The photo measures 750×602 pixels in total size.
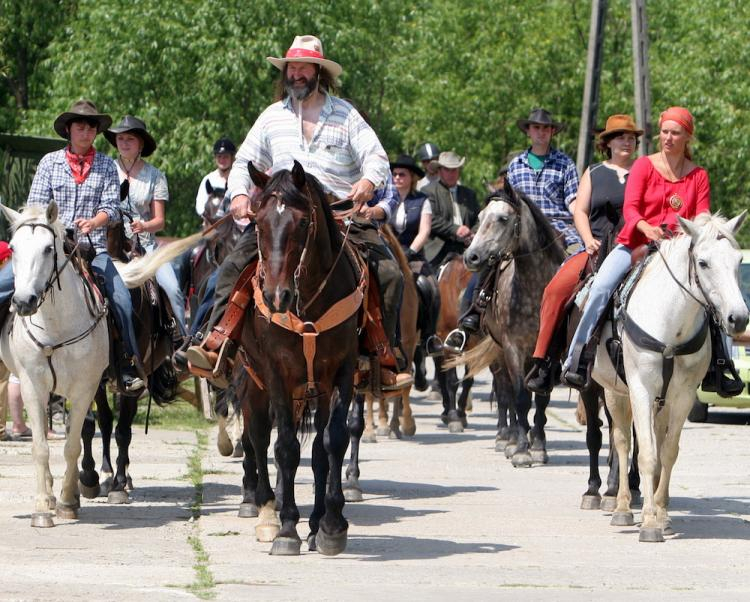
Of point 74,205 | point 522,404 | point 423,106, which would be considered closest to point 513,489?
point 522,404

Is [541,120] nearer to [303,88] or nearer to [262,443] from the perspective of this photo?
[303,88]

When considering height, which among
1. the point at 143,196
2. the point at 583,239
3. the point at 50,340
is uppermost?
the point at 143,196

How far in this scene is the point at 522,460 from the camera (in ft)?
49.3

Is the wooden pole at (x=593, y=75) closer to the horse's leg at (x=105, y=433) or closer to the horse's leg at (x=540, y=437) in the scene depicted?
the horse's leg at (x=540, y=437)

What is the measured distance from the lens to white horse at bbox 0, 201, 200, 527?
35.7ft

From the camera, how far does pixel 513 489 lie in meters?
13.3

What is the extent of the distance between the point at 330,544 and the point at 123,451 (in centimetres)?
342

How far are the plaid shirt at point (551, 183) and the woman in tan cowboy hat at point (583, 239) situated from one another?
2538 mm

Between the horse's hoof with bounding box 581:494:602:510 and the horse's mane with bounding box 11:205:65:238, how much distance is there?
4.29m

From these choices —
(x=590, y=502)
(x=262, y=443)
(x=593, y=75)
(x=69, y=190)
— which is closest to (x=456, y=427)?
(x=590, y=502)

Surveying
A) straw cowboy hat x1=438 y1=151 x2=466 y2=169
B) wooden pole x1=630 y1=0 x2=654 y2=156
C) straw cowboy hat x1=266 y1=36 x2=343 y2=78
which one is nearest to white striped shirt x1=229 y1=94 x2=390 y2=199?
straw cowboy hat x1=266 y1=36 x2=343 y2=78

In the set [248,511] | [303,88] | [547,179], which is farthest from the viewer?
[547,179]

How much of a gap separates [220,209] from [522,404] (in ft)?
12.7

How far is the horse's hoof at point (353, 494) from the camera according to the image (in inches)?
494
